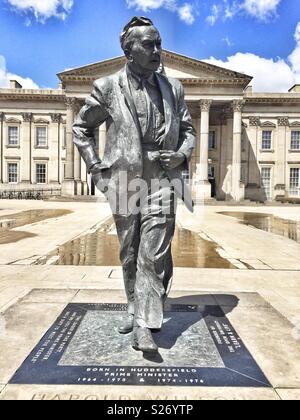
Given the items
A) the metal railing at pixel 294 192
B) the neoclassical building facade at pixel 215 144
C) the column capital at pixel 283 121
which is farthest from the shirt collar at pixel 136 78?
the metal railing at pixel 294 192

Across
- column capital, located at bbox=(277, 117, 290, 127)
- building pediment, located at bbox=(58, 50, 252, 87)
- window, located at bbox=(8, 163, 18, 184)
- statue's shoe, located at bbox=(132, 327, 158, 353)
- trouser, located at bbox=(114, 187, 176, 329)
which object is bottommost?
statue's shoe, located at bbox=(132, 327, 158, 353)

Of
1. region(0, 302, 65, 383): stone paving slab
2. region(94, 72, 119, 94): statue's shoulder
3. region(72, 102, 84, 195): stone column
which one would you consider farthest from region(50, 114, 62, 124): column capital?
region(94, 72, 119, 94): statue's shoulder

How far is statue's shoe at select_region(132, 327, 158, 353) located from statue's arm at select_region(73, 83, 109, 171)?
1.59 metres

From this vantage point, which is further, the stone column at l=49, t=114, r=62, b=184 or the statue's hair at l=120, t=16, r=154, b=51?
the stone column at l=49, t=114, r=62, b=184

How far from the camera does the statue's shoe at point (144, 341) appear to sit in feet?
9.44

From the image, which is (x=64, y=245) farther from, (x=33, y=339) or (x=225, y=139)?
(x=225, y=139)

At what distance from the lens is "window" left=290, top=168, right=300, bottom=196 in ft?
153

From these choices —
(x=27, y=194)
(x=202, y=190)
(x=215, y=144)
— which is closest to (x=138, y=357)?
(x=202, y=190)

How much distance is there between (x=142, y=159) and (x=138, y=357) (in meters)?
1.74

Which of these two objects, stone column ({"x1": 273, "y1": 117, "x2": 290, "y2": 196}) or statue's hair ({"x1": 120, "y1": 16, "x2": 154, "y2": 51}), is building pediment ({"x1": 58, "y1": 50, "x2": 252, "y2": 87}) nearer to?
stone column ({"x1": 273, "y1": 117, "x2": 290, "y2": 196})

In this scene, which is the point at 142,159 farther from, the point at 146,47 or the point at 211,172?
the point at 211,172

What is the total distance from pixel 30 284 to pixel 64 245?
4.12m

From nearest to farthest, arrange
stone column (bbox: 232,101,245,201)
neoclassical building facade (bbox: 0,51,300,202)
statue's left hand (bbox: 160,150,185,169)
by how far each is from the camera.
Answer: statue's left hand (bbox: 160,150,185,169)
stone column (bbox: 232,101,245,201)
neoclassical building facade (bbox: 0,51,300,202)
